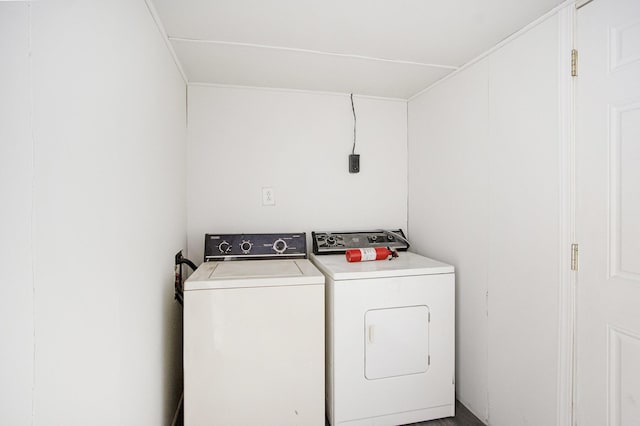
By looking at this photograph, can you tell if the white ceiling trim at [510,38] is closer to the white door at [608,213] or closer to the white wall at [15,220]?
the white door at [608,213]

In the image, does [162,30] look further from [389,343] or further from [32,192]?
[389,343]

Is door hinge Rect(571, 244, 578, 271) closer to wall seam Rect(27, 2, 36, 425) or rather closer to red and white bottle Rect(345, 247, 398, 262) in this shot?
red and white bottle Rect(345, 247, 398, 262)

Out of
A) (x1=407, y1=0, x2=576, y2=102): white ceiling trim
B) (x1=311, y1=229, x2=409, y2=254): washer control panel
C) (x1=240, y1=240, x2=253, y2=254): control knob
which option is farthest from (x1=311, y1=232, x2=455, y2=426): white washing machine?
(x1=407, y1=0, x2=576, y2=102): white ceiling trim

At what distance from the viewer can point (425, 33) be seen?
1.57 meters

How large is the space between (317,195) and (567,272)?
1.56 m

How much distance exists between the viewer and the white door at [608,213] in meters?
1.11

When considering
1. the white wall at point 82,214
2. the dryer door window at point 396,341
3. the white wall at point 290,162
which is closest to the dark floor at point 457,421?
the dryer door window at point 396,341

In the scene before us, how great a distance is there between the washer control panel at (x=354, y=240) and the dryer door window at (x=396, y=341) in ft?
2.02

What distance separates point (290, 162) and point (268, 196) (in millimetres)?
301

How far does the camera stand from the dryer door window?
173 centimetres

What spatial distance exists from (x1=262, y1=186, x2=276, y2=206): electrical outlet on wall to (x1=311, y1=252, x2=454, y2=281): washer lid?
1.81ft

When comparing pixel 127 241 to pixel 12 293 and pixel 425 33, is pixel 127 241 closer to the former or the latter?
pixel 12 293

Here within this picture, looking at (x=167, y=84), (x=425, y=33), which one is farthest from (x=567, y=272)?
(x=167, y=84)

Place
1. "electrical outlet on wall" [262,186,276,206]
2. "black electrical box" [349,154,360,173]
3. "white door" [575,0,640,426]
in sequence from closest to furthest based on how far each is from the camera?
"white door" [575,0,640,426] < "electrical outlet on wall" [262,186,276,206] < "black electrical box" [349,154,360,173]
